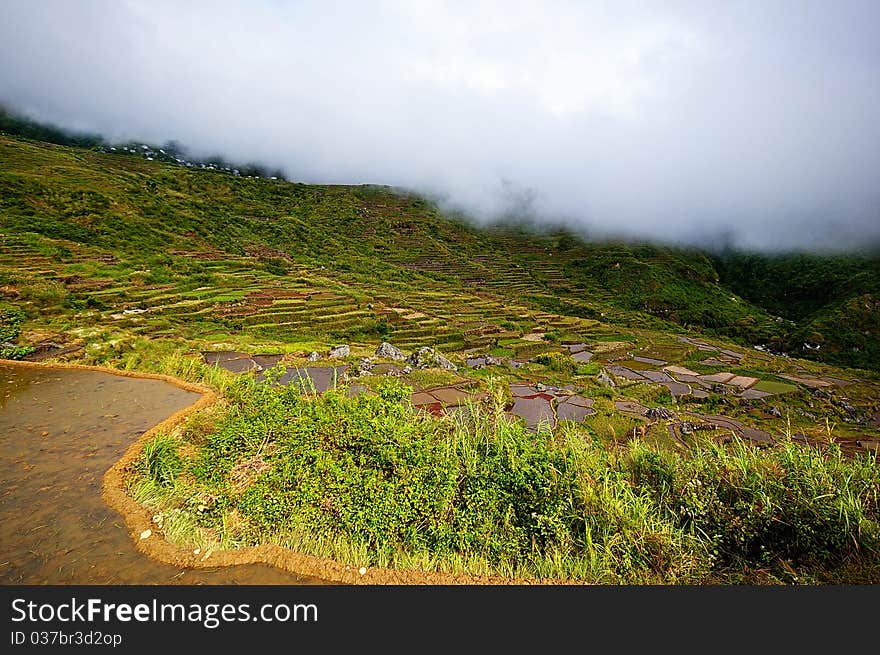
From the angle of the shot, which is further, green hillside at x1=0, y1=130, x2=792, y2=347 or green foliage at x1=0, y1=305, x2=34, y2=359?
green hillside at x1=0, y1=130, x2=792, y2=347

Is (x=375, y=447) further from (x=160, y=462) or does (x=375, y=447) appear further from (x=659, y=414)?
(x=659, y=414)

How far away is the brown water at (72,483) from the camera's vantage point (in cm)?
333

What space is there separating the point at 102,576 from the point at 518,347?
21.5 metres

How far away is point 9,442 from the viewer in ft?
17.0

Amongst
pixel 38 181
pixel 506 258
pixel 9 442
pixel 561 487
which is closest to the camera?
pixel 561 487

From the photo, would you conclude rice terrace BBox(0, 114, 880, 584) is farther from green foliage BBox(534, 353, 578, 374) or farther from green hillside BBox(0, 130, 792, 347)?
green hillside BBox(0, 130, 792, 347)

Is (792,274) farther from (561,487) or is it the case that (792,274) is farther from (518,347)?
(561,487)

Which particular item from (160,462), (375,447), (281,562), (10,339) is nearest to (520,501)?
(375,447)

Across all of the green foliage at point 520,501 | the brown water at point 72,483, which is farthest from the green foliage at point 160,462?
the brown water at point 72,483

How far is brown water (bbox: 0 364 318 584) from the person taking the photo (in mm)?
3334

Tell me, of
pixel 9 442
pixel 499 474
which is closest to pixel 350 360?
pixel 9 442

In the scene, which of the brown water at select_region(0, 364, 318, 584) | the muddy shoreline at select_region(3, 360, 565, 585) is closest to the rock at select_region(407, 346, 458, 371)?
the brown water at select_region(0, 364, 318, 584)

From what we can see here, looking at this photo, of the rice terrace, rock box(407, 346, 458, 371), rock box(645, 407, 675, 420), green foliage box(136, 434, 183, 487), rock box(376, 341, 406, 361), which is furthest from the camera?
rock box(376, 341, 406, 361)

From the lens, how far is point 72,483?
4.40m
